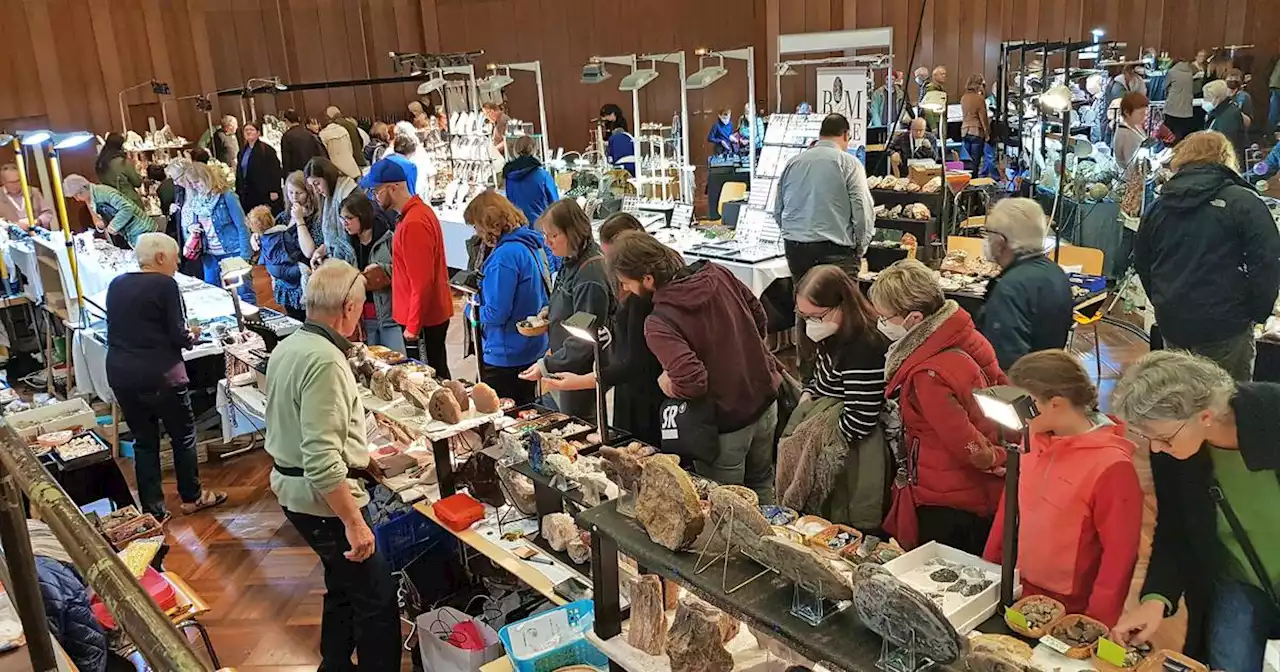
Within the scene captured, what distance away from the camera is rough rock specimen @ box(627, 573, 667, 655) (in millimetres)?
2402

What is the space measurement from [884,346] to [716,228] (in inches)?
187

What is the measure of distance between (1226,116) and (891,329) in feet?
28.4

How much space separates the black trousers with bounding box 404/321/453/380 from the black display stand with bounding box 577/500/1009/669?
2.96m

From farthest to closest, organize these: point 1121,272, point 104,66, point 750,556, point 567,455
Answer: point 104,66 < point 1121,272 < point 567,455 < point 750,556

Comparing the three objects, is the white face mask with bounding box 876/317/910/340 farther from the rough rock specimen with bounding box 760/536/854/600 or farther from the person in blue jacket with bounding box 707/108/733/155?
the person in blue jacket with bounding box 707/108/733/155

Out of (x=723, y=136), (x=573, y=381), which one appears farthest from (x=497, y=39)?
(x=573, y=381)

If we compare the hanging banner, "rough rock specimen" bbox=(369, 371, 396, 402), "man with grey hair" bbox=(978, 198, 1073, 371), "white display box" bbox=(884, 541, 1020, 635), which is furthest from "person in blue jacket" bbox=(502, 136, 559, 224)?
"white display box" bbox=(884, 541, 1020, 635)

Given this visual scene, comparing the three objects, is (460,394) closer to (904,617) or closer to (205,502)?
(904,617)

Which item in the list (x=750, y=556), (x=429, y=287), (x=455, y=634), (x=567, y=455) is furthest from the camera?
(x=429, y=287)

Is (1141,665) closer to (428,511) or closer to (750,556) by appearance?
(750,556)

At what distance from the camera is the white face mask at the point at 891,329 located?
297 cm

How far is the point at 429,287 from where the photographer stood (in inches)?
199

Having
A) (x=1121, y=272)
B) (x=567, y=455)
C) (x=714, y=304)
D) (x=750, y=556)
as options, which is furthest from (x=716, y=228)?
(x=750, y=556)

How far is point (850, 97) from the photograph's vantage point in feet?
24.6
